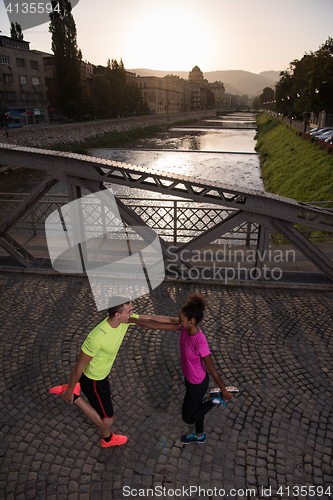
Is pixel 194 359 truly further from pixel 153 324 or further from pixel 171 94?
pixel 171 94

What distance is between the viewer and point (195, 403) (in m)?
3.37

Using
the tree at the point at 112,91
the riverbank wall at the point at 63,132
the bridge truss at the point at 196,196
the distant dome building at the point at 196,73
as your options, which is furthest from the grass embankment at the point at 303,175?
the distant dome building at the point at 196,73

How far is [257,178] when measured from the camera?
2552cm

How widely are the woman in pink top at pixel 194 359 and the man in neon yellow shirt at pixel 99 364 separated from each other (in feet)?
1.06

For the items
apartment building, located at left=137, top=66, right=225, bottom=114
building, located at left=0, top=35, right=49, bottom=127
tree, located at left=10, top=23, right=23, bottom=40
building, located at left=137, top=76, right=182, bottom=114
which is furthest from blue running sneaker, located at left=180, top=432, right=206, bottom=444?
apartment building, located at left=137, top=66, right=225, bottom=114

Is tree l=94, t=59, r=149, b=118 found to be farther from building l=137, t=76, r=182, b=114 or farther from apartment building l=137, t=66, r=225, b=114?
apartment building l=137, t=66, r=225, b=114

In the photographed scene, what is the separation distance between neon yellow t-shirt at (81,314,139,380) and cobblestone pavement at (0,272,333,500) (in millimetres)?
1003

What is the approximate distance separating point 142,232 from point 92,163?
68.3 inches

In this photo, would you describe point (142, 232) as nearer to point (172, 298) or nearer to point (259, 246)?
point (172, 298)

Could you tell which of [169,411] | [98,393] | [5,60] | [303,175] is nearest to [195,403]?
[169,411]

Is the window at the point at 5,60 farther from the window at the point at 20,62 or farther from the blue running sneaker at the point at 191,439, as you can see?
the blue running sneaker at the point at 191,439

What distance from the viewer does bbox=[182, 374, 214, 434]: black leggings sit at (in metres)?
3.32

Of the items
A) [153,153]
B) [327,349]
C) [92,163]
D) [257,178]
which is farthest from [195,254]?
[153,153]

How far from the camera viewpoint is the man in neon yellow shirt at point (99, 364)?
3111mm
